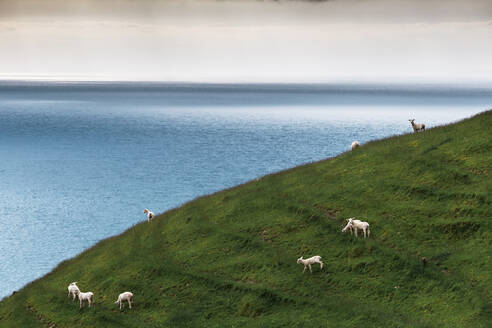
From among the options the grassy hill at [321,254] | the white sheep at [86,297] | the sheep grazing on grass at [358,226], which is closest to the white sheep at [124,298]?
the grassy hill at [321,254]

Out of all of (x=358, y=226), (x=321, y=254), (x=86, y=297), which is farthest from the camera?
(x=86, y=297)

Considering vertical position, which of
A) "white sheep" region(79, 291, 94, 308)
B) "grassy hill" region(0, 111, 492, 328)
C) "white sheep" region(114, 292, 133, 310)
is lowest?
"white sheep" region(79, 291, 94, 308)

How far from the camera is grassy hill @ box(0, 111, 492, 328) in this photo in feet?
102

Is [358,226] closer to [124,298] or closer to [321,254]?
[321,254]

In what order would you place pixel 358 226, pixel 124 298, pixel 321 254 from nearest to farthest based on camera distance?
1. pixel 124 298
2. pixel 321 254
3. pixel 358 226

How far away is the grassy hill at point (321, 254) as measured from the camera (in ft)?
102

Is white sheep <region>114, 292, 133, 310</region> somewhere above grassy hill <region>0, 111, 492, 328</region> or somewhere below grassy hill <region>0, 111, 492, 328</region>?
below

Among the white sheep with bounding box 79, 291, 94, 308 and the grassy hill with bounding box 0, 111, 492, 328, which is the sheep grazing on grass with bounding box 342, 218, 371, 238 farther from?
the white sheep with bounding box 79, 291, 94, 308

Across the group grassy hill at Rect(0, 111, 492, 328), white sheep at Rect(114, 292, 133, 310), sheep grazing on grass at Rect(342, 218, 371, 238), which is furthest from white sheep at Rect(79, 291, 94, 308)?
sheep grazing on grass at Rect(342, 218, 371, 238)

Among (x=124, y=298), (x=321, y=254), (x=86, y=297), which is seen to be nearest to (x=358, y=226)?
(x=321, y=254)

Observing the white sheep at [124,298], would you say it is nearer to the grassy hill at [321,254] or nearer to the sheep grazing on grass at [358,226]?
the grassy hill at [321,254]

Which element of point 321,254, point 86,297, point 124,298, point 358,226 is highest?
point 358,226

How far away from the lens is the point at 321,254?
119 feet

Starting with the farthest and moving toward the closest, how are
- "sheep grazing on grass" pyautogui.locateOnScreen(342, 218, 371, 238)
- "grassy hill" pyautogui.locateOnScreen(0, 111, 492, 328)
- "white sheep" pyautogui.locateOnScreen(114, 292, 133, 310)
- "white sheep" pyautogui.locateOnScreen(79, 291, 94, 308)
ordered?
"white sheep" pyautogui.locateOnScreen(79, 291, 94, 308) < "sheep grazing on grass" pyautogui.locateOnScreen(342, 218, 371, 238) < "white sheep" pyautogui.locateOnScreen(114, 292, 133, 310) < "grassy hill" pyautogui.locateOnScreen(0, 111, 492, 328)
